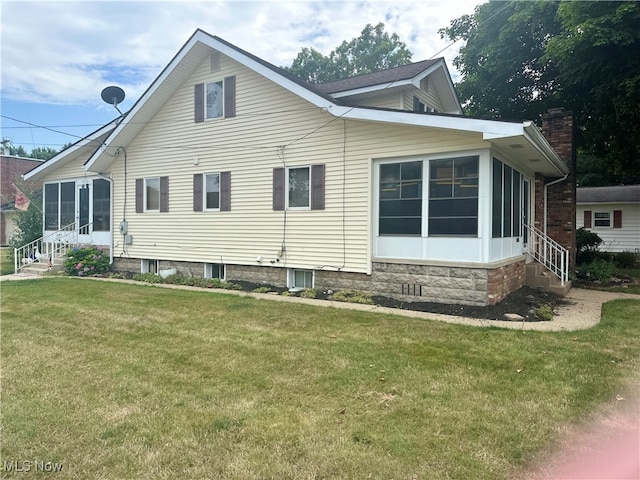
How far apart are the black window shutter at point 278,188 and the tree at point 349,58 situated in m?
23.6

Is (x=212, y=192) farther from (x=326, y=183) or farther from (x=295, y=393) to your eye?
(x=295, y=393)

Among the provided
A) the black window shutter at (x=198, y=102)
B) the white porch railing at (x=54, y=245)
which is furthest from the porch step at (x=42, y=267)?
the black window shutter at (x=198, y=102)

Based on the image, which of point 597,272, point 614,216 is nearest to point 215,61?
point 597,272

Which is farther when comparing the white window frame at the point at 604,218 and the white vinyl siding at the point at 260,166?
the white window frame at the point at 604,218

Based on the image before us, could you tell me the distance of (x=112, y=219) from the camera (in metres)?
13.8

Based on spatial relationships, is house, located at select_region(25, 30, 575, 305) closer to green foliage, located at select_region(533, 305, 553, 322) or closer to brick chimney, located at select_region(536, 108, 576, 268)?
brick chimney, located at select_region(536, 108, 576, 268)

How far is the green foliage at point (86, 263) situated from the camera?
13102mm

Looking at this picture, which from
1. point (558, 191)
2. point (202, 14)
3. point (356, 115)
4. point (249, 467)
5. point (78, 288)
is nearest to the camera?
point (249, 467)

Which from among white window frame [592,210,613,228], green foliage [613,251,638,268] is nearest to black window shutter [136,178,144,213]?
green foliage [613,251,638,268]

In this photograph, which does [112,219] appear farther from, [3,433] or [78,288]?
[3,433]

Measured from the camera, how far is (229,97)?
36.4ft

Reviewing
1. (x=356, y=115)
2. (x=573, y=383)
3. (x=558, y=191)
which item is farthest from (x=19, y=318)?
(x=558, y=191)

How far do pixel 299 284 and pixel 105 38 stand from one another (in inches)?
348

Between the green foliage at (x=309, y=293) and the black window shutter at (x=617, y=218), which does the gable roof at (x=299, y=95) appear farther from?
the black window shutter at (x=617, y=218)
